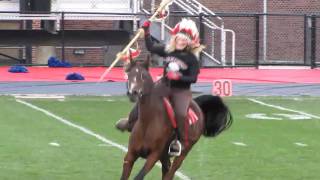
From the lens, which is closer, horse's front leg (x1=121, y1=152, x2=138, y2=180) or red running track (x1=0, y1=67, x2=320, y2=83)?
horse's front leg (x1=121, y1=152, x2=138, y2=180)

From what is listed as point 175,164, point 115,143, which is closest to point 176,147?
point 175,164

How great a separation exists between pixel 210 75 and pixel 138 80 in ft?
57.6

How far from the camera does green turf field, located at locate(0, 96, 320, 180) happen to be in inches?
389

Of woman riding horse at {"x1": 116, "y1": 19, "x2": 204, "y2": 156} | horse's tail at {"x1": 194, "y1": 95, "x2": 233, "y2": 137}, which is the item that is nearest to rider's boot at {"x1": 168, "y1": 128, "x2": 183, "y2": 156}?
woman riding horse at {"x1": 116, "y1": 19, "x2": 204, "y2": 156}

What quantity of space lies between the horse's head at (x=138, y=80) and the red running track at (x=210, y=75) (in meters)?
13.9

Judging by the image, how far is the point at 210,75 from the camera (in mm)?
25188

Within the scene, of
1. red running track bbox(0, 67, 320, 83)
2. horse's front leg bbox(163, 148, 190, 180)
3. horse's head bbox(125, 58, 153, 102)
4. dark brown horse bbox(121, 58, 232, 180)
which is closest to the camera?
horse's head bbox(125, 58, 153, 102)

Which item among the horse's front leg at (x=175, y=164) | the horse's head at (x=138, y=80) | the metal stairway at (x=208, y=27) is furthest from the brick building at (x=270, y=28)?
the horse's head at (x=138, y=80)

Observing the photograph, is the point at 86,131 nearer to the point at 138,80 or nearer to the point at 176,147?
the point at 176,147

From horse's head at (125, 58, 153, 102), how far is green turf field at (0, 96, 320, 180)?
6.39 ft

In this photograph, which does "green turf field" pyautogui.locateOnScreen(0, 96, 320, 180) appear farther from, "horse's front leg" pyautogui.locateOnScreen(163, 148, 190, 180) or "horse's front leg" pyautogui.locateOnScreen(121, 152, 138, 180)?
"horse's front leg" pyautogui.locateOnScreen(121, 152, 138, 180)

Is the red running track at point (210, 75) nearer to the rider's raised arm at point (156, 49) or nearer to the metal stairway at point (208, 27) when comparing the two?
the metal stairway at point (208, 27)

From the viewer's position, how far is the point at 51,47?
2914 centimetres

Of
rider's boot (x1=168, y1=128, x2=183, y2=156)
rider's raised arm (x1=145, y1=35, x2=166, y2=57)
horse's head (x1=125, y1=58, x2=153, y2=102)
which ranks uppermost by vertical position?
rider's raised arm (x1=145, y1=35, x2=166, y2=57)
